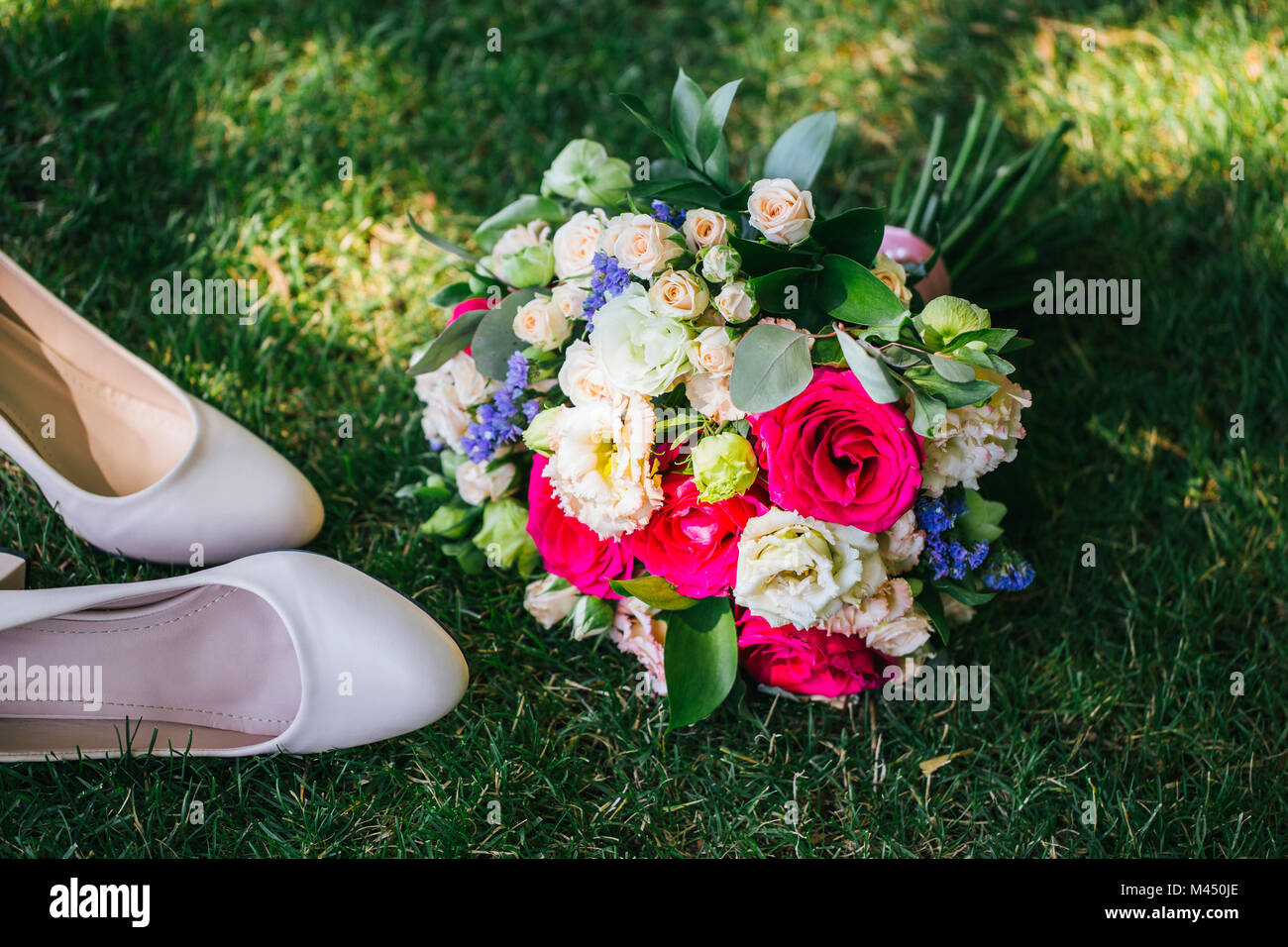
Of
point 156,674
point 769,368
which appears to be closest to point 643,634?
point 769,368

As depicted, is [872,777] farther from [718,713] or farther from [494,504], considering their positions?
[494,504]

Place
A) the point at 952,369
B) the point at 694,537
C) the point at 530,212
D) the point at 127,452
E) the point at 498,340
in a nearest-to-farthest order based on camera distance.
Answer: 1. the point at 952,369
2. the point at 694,537
3. the point at 498,340
4. the point at 530,212
5. the point at 127,452

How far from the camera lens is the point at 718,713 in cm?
127

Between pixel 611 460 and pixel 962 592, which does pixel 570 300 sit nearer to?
pixel 611 460

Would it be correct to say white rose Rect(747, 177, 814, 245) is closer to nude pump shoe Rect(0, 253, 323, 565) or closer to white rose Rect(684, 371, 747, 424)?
white rose Rect(684, 371, 747, 424)

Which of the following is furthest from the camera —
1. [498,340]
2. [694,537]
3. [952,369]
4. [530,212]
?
[530,212]

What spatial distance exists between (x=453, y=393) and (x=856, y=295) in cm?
49

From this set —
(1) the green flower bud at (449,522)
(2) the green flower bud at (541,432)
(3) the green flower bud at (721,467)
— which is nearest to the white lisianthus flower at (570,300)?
(2) the green flower bud at (541,432)

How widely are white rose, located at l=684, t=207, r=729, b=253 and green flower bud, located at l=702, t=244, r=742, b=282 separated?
0.03 metres

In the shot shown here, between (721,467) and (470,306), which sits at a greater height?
(470,306)

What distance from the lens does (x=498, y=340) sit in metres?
1.11

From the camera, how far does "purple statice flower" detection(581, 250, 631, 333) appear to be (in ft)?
3.27

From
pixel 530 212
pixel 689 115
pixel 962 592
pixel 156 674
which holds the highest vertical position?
pixel 689 115
